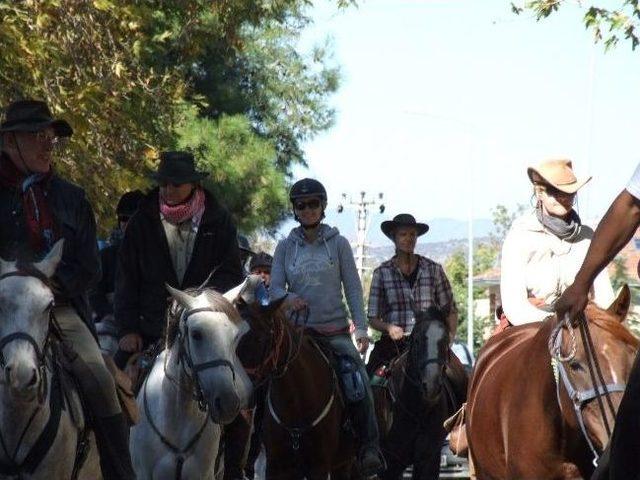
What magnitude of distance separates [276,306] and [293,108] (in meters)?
26.2

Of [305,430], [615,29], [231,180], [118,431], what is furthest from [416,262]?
[231,180]

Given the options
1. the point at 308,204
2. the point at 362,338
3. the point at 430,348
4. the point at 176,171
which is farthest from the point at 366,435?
the point at 176,171

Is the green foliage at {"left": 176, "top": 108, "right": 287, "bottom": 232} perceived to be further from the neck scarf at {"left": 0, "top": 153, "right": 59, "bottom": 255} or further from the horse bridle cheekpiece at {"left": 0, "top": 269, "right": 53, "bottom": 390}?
the horse bridle cheekpiece at {"left": 0, "top": 269, "right": 53, "bottom": 390}

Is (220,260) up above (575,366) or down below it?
above

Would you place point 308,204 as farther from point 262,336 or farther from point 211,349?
point 211,349

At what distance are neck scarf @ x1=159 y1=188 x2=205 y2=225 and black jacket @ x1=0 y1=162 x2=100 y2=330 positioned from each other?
1955mm

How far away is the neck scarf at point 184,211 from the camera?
11.5 meters

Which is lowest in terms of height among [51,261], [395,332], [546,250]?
[395,332]

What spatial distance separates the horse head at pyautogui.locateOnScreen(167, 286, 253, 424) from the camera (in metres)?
10.2

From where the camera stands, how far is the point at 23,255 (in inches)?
353

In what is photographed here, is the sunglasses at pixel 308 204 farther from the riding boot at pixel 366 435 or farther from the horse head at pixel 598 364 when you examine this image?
the horse head at pixel 598 364

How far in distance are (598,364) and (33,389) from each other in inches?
108

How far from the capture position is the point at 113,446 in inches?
373

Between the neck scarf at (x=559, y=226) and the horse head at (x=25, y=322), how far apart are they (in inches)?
130
